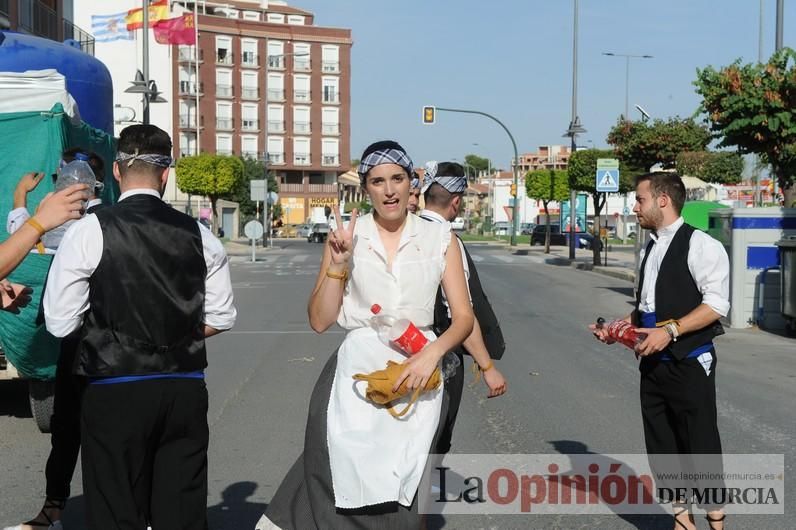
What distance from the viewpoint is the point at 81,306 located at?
12.3 feet

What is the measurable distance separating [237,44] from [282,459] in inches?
3328

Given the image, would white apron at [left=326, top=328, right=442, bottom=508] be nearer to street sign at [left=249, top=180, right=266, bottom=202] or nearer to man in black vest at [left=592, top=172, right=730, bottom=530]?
man in black vest at [left=592, top=172, right=730, bottom=530]

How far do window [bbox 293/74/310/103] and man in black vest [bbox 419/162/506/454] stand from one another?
85997mm

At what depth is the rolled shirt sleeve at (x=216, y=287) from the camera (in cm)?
391

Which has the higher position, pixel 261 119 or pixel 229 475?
pixel 261 119

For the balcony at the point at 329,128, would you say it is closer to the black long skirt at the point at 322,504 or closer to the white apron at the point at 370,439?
the black long skirt at the point at 322,504

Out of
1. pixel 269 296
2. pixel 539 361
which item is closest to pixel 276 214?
pixel 269 296

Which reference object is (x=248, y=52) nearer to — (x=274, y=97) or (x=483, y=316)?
(x=274, y=97)

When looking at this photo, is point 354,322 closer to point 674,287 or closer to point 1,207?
point 674,287

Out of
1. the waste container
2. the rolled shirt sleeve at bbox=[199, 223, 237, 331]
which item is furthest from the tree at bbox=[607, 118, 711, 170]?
the rolled shirt sleeve at bbox=[199, 223, 237, 331]

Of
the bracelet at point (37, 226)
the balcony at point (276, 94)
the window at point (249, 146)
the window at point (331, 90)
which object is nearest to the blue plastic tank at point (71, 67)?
the bracelet at point (37, 226)

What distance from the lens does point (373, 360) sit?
3.70 meters

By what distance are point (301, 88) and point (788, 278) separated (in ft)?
257

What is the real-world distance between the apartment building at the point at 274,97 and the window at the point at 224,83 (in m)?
0.09
